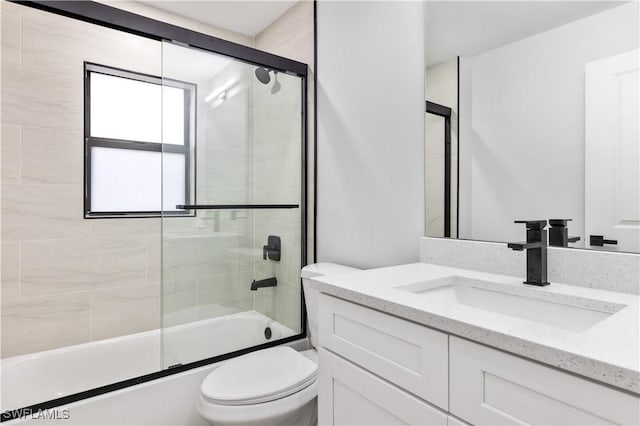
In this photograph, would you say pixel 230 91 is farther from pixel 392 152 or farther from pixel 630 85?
pixel 630 85

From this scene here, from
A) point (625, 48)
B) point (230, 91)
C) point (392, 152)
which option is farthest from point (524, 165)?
point (230, 91)

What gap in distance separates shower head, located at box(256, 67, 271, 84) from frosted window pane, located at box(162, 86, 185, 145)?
0.44 metres

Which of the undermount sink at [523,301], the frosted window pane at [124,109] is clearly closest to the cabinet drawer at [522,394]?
the undermount sink at [523,301]

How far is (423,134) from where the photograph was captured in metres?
1.53

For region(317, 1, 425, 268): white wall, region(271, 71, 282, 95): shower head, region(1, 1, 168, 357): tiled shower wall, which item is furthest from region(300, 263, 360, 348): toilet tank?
region(1, 1, 168, 357): tiled shower wall

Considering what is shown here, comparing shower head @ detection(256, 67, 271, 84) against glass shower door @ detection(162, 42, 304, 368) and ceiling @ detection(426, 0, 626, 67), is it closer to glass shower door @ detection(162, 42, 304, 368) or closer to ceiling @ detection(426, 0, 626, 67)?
glass shower door @ detection(162, 42, 304, 368)

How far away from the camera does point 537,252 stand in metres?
1.02

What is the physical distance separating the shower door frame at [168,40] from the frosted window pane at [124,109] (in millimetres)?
677

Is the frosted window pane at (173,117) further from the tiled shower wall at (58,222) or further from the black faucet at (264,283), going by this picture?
the black faucet at (264,283)

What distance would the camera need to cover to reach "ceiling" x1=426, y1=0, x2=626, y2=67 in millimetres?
1125

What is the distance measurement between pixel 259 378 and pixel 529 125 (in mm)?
1410

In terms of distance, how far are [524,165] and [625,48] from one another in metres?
0.39

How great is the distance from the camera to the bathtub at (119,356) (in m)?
1.71

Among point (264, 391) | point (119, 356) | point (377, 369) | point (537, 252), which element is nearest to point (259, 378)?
point (264, 391)
